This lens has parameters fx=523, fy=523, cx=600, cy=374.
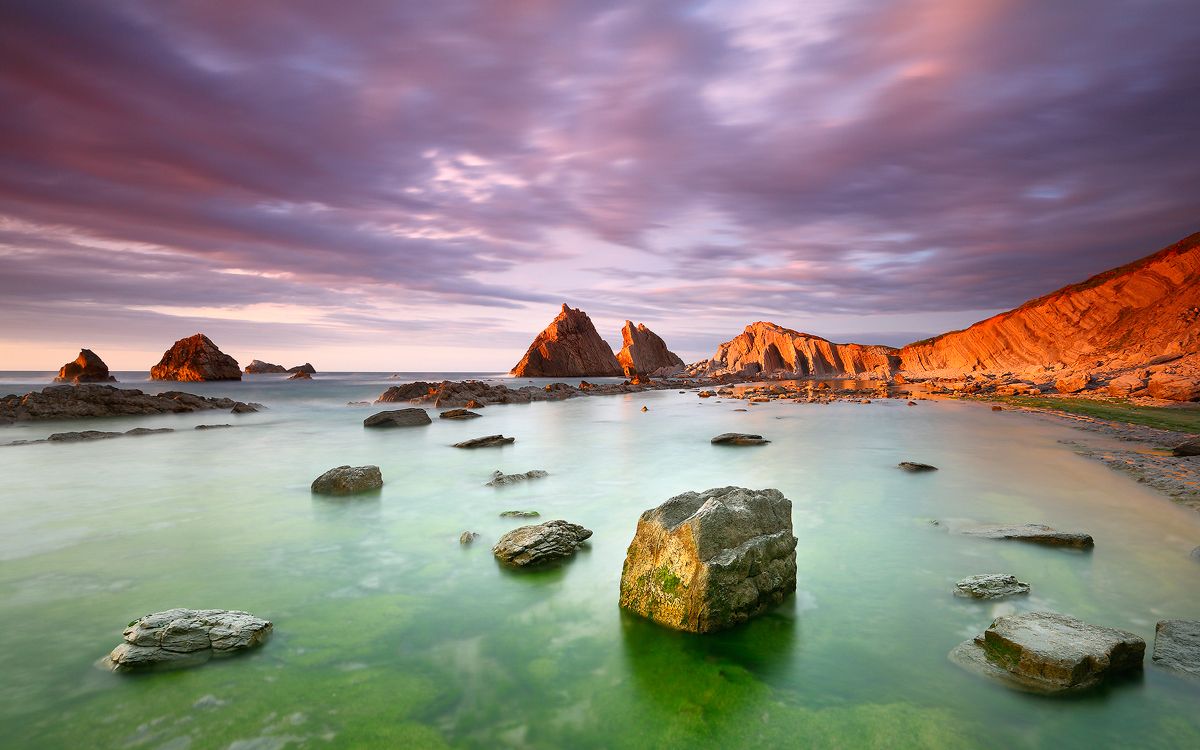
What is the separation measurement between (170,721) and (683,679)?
14.1ft

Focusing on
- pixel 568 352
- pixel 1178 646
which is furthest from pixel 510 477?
pixel 568 352

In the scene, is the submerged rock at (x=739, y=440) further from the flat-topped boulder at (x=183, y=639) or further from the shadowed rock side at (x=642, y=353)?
the shadowed rock side at (x=642, y=353)

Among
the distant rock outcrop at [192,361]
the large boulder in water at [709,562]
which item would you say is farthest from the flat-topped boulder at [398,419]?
the distant rock outcrop at [192,361]

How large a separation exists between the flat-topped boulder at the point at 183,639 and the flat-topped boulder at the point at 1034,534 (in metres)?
10.9

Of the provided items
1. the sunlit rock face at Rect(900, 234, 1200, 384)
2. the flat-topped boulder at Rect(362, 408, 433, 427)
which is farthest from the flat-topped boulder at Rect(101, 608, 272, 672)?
the sunlit rock face at Rect(900, 234, 1200, 384)

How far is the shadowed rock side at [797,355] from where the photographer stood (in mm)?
123000

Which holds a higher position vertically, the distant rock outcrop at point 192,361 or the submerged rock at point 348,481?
Answer: the distant rock outcrop at point 192,361

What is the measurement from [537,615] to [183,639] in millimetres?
3591

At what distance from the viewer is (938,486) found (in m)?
13.3

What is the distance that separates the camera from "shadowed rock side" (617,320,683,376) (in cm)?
15475

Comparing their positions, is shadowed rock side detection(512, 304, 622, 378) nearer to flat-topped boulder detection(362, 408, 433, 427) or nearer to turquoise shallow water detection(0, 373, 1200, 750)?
flat-topped boulder detection(362, 408, 433, 427)

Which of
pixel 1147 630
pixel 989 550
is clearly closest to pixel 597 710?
pixel 1147 630

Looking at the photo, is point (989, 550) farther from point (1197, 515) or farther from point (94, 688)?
point (94, 688)

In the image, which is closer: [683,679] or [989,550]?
[683,679]
